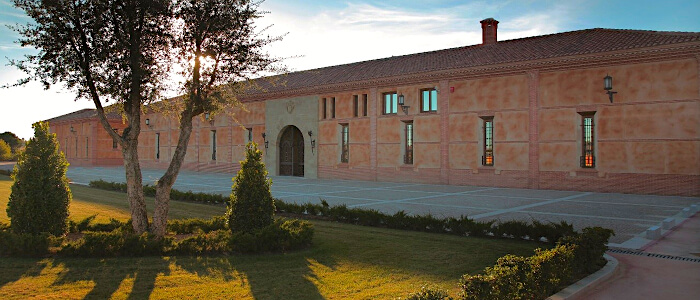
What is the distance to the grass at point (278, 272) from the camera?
6203mm

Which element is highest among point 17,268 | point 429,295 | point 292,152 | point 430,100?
point 430,100

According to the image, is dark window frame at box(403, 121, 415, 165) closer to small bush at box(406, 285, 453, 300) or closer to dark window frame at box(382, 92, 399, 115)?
dark window frame at box(382, 92, 399, 115)

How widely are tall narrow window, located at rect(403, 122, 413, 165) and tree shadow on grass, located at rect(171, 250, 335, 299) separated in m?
21.0

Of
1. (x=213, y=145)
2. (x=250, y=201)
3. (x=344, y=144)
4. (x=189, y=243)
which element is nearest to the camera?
(x=189, y=243)

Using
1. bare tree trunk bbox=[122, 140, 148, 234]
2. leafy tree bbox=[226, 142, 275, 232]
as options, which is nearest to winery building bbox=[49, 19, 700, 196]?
bare tree trunk bbox=[122, 140, 148, 234]

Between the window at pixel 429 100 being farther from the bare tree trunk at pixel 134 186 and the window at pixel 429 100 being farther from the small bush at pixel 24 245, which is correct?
the small bush at pixel 24 245

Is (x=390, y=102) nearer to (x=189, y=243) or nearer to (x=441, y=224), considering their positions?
(x=441, y=224)

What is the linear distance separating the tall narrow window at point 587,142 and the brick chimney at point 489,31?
1038 cm

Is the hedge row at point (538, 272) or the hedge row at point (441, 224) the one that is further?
the hedge row at point (441, 224)

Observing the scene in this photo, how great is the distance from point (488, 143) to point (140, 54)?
20.3 m

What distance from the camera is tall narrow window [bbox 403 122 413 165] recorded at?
29.2 meters

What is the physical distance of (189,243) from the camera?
27.9 ft

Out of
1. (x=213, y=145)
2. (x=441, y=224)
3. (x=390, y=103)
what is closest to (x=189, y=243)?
(x=441, y=224)

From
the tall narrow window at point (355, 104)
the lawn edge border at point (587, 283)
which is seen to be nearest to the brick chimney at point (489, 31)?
the tall narrow window at point (355, 104)
